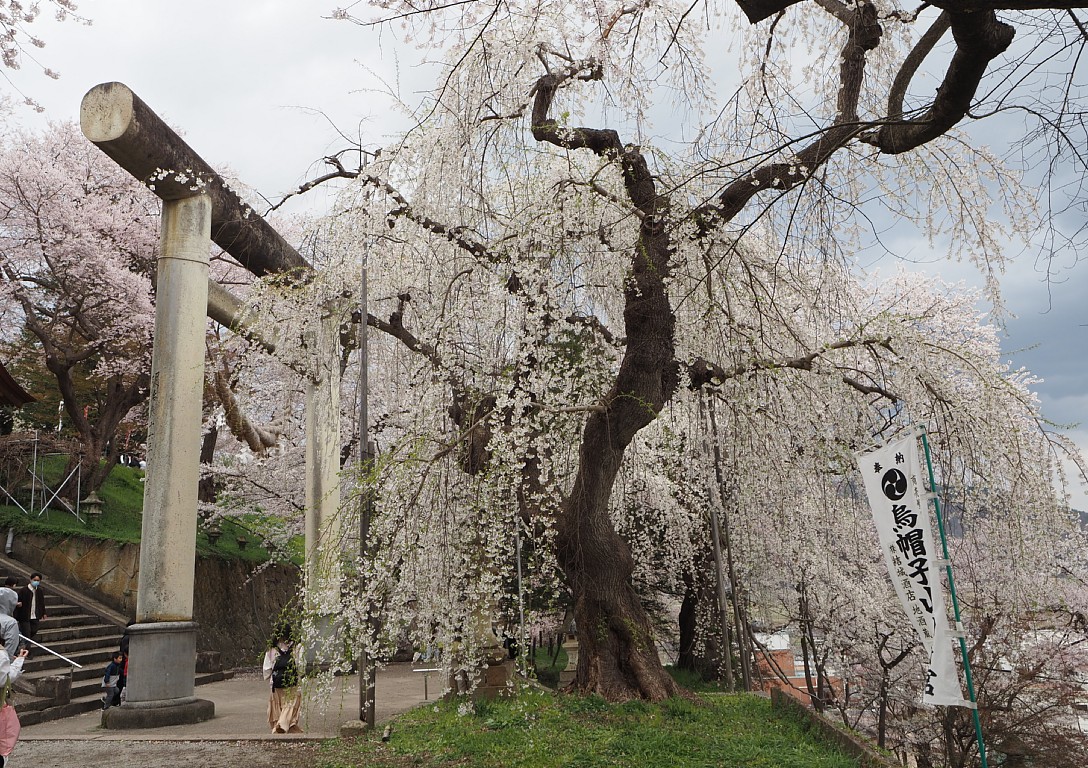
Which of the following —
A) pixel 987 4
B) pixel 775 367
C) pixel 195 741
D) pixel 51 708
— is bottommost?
pixel 195 741

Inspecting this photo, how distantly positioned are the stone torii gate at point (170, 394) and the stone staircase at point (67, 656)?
6.45ft

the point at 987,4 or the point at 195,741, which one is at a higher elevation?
the point at 987,4

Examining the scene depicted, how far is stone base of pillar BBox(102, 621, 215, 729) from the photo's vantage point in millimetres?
8547

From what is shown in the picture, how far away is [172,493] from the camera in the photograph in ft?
30.0

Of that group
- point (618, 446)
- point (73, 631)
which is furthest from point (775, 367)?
point (73, 631)

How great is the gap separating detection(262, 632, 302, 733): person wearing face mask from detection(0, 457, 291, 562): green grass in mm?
7760

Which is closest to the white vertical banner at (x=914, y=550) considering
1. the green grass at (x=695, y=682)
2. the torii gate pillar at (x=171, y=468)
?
the torii gate pillar at (x=171, y=468)

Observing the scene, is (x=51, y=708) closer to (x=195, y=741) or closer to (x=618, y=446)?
(x=195, y=741)

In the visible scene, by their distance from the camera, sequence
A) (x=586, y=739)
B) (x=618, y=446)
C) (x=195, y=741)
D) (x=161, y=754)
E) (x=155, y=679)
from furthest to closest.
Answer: (x=155, y=679), (x=195, y=741), (x=618, y=446), (x=161, y=754), (x=586, y=739)

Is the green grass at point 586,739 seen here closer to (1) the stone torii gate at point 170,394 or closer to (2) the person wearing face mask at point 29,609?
(1) the stone torii gate at point 170,394

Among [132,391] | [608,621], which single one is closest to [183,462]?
[608,621]

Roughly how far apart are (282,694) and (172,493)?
276cm

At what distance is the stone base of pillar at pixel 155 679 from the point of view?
8.55 meters

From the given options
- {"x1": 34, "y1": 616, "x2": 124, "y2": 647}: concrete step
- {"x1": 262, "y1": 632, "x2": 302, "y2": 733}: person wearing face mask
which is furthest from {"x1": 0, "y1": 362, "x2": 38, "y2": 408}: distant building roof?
{"x1": 262, "y1": 632, "x2": 302, "y2": 733}: person wearing face mask
